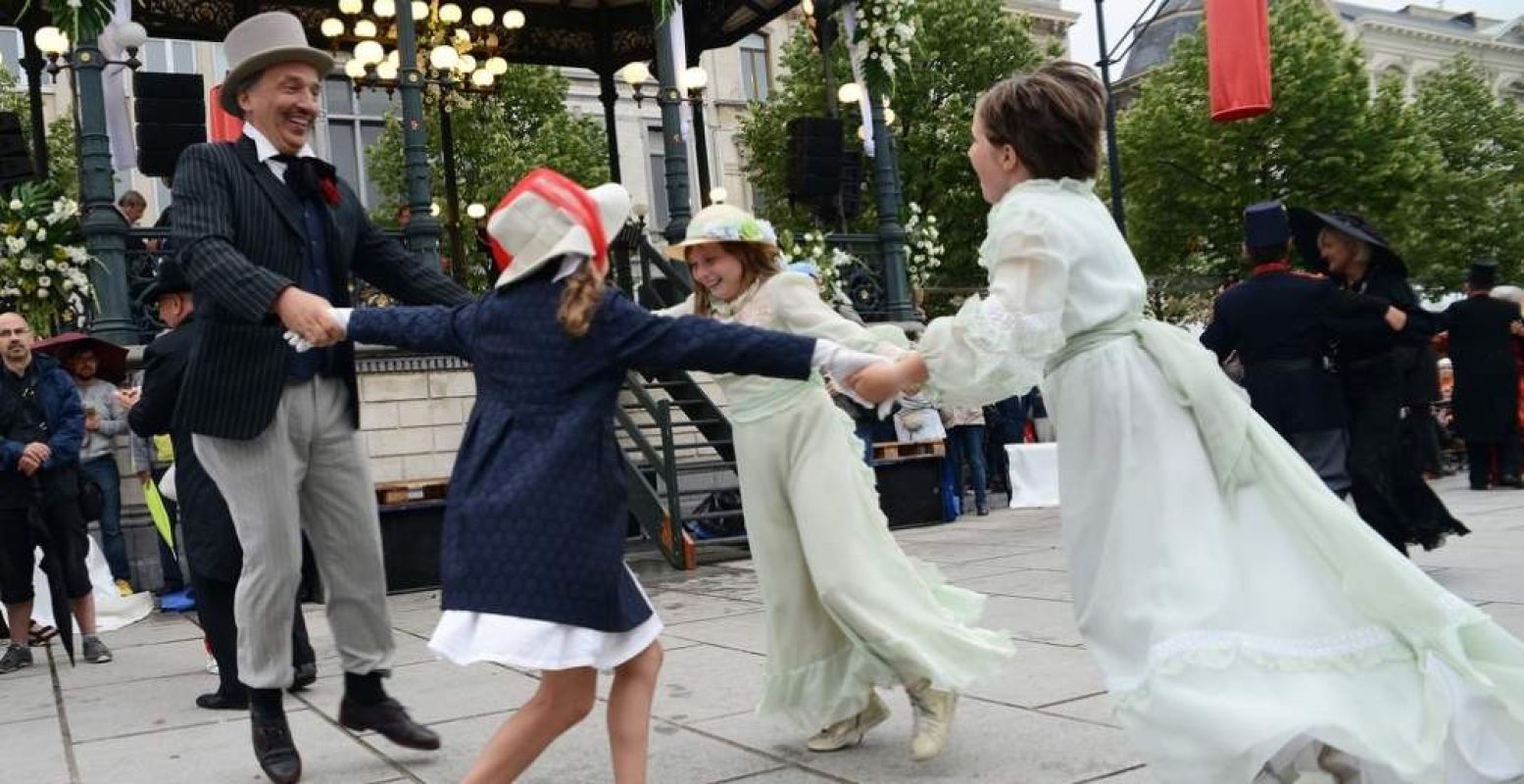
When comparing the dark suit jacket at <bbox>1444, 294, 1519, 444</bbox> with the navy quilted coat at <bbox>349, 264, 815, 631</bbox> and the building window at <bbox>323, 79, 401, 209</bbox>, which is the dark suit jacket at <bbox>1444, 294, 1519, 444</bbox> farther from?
the building window at <bbox>323, 79, 401, 209</bbox>

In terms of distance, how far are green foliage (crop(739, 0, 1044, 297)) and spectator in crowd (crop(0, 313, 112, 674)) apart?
86.5 ft

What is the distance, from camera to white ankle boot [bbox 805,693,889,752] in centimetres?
429

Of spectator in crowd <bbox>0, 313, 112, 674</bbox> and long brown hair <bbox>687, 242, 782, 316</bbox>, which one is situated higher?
long brown hair <bbox>687, 242, 782, 316</bbox>

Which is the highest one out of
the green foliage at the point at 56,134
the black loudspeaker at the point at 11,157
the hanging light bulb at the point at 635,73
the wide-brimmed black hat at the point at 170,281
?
the green foliage at the point at 56,134

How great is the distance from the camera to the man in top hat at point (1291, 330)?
21.1 ft

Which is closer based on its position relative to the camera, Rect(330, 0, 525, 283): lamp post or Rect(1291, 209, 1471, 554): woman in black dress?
Rect(1291, 209, 1471, 554): woman in black dress

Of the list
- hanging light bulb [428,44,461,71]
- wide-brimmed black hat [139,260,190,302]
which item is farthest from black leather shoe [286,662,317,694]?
hanging light bulb [428,44,461,71]

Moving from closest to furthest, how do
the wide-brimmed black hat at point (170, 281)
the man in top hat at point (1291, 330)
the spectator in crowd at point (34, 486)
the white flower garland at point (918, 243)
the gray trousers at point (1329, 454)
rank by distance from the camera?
the wide-brimmed black hat at point (170, 281), the man in top hat at point (1291, 330), the gray trousers at point (1329, 454), the spectator in crowd at point (34, 486), the white flower garland at point (918, 243)

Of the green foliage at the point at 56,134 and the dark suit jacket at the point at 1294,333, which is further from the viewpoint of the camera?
the green foliage at the point at 56,134

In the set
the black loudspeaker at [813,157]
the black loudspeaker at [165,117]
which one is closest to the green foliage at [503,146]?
the black loudspeaker at [813,157]

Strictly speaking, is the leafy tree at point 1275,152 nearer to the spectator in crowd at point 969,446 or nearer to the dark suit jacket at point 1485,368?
the dark suit jacket at point 1485,368

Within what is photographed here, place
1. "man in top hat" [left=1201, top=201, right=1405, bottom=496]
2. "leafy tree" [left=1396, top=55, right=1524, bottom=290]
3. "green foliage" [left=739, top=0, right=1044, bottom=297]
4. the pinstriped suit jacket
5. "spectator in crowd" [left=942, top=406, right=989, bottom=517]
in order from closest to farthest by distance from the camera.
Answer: the pinstriped suit jacket < "man in top hat" [left=1201, top=201, right=1405, bottom=496] < "spectator in crowd" [left=942, top=406, right=989, bottom=517] < "green foliage" [left=739, top=0, right=1044, bottom=297] < "leafy tree" [left=1396, top=55, right=1524, bottom=290]

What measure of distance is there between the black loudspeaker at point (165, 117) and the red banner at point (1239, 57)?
930 centimetres

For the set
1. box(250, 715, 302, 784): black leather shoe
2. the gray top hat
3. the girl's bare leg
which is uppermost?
the gray top hat
